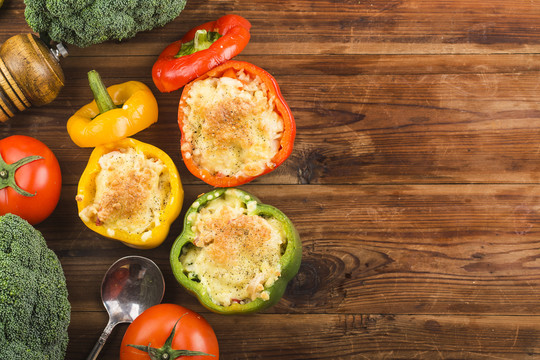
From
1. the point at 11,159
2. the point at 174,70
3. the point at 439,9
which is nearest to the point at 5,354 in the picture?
the point at 11,159

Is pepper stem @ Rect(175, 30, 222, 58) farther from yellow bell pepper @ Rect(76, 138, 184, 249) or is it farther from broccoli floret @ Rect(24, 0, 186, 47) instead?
yellow bell pepper @ Rect(76, 138, 184, 249)

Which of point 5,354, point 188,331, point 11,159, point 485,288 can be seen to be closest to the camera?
point 5,354

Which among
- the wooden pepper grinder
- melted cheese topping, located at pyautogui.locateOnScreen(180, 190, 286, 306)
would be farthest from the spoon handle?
the wooden pepper grinder

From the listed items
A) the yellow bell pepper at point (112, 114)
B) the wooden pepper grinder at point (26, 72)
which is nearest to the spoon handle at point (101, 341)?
the yellow bell pepper at point (112, 114)

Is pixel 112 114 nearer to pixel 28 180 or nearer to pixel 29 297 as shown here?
pixel 28 180

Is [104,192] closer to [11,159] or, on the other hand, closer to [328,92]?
[11,159]

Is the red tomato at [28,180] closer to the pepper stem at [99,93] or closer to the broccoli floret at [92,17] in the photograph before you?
the pepper stem at [99,93]

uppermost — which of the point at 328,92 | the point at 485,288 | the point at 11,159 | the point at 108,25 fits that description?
the point at 108,25
